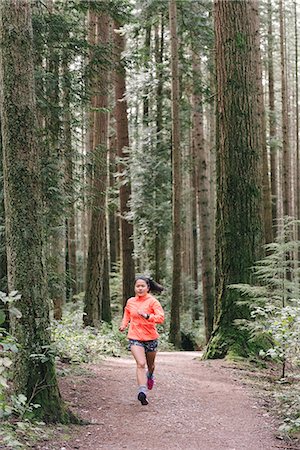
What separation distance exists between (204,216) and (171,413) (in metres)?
10.2

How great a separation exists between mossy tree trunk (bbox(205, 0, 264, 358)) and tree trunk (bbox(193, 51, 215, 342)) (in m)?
5.80

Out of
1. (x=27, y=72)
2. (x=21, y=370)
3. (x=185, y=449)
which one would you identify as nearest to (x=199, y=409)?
(x=185, y=449)

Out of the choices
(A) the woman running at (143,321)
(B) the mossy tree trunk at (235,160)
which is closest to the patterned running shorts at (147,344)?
(A) the woman running at (143,321)

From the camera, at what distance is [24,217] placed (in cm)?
517

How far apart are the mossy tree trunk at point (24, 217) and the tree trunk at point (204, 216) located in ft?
34.6

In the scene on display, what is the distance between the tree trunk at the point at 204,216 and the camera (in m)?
15.6

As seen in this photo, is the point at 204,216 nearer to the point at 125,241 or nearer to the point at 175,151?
the point at 175,151

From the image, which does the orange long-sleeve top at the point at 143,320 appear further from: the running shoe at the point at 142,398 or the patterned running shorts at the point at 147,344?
the running shoe at the point at 142,398

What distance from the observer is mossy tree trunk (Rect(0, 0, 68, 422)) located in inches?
202

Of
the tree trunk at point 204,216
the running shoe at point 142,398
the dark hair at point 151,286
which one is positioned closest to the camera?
the running shoe at point 142,398

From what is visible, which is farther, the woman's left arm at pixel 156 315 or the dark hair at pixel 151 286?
the dark hair at pixel 151 286

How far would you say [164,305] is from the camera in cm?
2248

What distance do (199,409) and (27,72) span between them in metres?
4.35

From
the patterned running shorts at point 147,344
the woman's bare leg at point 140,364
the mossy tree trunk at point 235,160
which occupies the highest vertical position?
the mossy tree trunk at point 235,160
